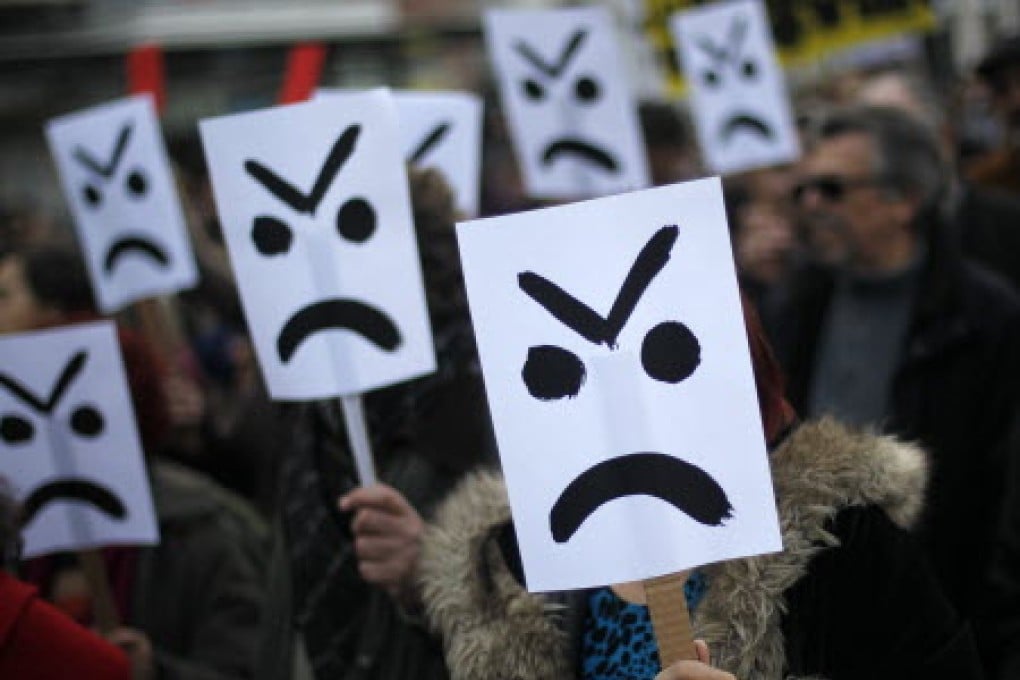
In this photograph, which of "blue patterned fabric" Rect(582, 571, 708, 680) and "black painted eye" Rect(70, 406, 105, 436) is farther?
"black painted eye" Rect(70, 406, 105, 436)

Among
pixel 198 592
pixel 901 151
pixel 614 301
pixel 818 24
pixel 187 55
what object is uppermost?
pixel 187 55

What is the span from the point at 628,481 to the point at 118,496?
136 cm

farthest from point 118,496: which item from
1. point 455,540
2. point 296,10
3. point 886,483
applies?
point 296,10

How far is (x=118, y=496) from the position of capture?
2.82 metres

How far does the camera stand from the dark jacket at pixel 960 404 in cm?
325

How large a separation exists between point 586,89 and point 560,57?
0.15 metres

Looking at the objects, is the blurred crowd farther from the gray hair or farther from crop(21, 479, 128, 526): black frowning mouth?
crop(21, 479, 128, 526): black frowning mouth

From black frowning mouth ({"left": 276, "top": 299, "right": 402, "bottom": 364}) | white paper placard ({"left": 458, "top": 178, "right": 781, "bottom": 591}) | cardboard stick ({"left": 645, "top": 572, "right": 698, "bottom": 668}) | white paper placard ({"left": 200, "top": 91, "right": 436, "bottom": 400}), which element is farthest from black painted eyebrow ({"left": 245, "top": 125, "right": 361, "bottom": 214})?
cardboard stick ({"left": 645, "top": 572, "right": 698, "bottom": 668})

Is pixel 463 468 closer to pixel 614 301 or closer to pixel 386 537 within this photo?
pixel 386 537

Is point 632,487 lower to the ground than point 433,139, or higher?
lower

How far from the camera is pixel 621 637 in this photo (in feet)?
6.77

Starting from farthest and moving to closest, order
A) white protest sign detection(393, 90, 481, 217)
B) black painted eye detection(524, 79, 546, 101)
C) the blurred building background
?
the blurred building background
black painted eye detection(524, 79, 546, 101)
white protest sign detection(393, 90, 481, 217)

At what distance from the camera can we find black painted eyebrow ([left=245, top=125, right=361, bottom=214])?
249cm

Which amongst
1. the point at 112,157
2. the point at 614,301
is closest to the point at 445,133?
the point at 112,157
